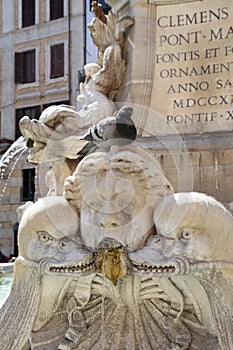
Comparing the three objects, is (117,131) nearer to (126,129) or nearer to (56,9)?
(126,129)

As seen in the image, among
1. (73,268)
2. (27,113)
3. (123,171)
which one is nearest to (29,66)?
(27,113)

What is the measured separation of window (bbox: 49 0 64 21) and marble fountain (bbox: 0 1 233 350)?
2338cm

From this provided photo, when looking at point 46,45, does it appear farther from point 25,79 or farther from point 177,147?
point 177,147

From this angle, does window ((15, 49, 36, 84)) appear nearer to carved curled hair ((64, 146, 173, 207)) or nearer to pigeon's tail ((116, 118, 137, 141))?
pigeon's tail ((116, 118, 137, 141))

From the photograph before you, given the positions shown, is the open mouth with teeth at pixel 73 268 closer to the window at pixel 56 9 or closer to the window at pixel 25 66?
the window at pixel 56 9

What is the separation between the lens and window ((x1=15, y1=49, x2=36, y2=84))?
1094 inches

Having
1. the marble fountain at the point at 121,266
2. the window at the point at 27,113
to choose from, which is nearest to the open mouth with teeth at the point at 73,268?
the marble fountain at the point at 121,266

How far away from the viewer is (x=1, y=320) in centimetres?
404

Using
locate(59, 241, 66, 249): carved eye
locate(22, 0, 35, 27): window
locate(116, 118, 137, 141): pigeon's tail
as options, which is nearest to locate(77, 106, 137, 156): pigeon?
locate(116, 118, 137, 141): pigeon's tail

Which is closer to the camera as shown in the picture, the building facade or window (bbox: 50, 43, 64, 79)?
the building facade

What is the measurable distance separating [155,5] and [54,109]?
1.22 meters

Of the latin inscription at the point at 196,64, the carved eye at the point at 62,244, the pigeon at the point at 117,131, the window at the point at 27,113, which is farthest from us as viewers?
the window at the point at 27,113

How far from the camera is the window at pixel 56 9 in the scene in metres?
26.9

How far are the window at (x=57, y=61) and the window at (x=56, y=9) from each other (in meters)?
1.15
